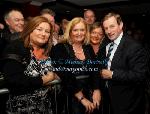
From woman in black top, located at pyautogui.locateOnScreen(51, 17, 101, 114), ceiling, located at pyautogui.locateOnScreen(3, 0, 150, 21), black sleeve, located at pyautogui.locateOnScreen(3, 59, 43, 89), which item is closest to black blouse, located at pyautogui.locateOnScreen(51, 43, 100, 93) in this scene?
woman in black top, located at pyautogui.locateOnScreen(51, 17, 101, 114)

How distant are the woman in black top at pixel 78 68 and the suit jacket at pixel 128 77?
0.84 feet

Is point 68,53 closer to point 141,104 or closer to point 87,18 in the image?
point 141,104

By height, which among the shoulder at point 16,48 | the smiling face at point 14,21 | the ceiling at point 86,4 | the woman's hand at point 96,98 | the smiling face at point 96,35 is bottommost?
the woman's hand at point 96,98

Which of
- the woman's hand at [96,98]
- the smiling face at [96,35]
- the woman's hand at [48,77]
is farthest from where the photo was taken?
→ the smiling face at [96,35]

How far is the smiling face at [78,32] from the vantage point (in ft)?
11.7

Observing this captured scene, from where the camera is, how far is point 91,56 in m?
3.62

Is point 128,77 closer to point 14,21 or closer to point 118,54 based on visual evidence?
point 118,54

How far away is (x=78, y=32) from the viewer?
3.58 meters

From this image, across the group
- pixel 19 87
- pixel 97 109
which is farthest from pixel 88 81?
pixel 19 87

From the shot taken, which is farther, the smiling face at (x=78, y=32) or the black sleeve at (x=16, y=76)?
the smiling face at (x=78, y=32)

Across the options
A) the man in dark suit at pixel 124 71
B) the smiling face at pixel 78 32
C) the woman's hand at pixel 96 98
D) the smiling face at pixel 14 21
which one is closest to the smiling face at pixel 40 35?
the smiling face at pixel 78 32

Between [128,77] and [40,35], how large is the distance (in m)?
1.23

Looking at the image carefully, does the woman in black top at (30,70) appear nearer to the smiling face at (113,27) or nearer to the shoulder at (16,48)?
the shoulder at (16,48)

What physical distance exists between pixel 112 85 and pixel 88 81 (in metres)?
0.32
